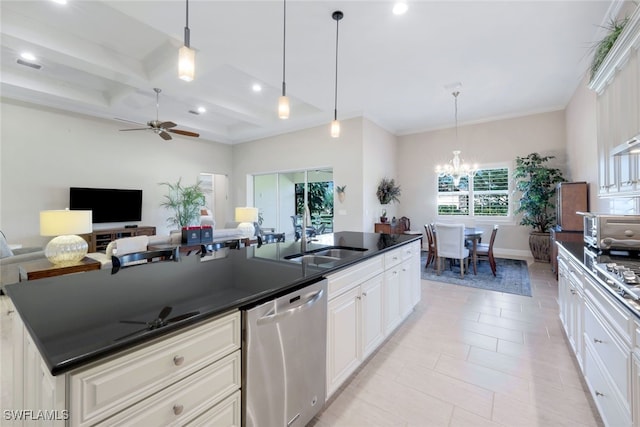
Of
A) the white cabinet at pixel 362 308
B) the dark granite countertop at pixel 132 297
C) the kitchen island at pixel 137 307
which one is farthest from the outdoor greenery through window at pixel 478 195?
the kitchen island at pixel 137 307

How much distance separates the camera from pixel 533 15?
115 inches

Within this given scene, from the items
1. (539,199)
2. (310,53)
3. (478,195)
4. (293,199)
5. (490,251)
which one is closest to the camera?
(310,53)

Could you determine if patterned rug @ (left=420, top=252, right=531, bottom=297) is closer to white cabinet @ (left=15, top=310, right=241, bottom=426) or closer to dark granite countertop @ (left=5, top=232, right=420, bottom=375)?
dark granite countertop @ (left=5, top=232, right=420, bottom=375)

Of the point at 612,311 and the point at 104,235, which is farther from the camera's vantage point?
the point at 104,235

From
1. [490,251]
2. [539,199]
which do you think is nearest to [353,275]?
[490,251]

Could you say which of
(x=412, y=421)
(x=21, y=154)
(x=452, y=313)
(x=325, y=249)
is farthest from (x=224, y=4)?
(x=21, y=154)

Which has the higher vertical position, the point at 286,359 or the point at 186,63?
the point at 186,63

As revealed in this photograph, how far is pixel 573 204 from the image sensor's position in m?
4.25

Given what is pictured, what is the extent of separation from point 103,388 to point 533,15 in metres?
4.50

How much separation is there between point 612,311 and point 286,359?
163 cm

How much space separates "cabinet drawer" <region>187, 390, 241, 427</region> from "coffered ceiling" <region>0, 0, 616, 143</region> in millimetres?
3300

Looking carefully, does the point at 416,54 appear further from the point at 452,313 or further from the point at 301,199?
the point at 301,199

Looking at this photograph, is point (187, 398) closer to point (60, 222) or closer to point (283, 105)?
point (283, 105)

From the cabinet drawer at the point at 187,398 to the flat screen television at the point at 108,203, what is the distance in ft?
20.8
